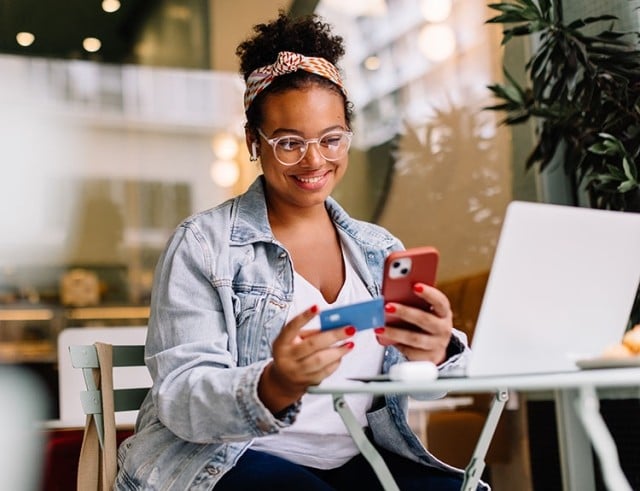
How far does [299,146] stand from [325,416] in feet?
1.69

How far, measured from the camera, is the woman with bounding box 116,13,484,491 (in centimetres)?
155

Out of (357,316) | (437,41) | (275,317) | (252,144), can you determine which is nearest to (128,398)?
(275,317)

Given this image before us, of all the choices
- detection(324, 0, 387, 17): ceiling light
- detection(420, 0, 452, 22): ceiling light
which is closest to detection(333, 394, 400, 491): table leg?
detection(420, 0, 452, 22): ceiling light

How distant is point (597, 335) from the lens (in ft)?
4.89

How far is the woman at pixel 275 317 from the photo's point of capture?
1552mm

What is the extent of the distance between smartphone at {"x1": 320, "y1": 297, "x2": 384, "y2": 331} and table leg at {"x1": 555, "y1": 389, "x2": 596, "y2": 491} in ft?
8.67

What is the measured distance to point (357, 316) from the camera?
1.33 m

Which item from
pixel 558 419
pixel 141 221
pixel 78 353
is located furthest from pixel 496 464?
pixel 141 221

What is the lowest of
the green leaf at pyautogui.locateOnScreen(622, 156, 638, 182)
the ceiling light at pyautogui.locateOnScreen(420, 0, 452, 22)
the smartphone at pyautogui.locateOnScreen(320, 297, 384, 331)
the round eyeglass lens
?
the smartphone at pyautogui.locateOnScreen(320, 297, 384, 331)

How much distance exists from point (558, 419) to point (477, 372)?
2800mm

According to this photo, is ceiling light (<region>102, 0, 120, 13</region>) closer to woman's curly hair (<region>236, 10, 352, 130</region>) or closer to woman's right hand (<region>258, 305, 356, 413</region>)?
woman's curly hair (<region>236, 10, 352, 130</region>)

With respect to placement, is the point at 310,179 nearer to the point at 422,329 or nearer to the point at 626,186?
the point at 422,329

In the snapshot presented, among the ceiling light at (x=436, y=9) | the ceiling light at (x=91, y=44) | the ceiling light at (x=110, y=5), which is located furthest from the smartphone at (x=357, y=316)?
the ceiling light at (x=91, y=44)

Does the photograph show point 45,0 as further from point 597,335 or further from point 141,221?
point 597,335
